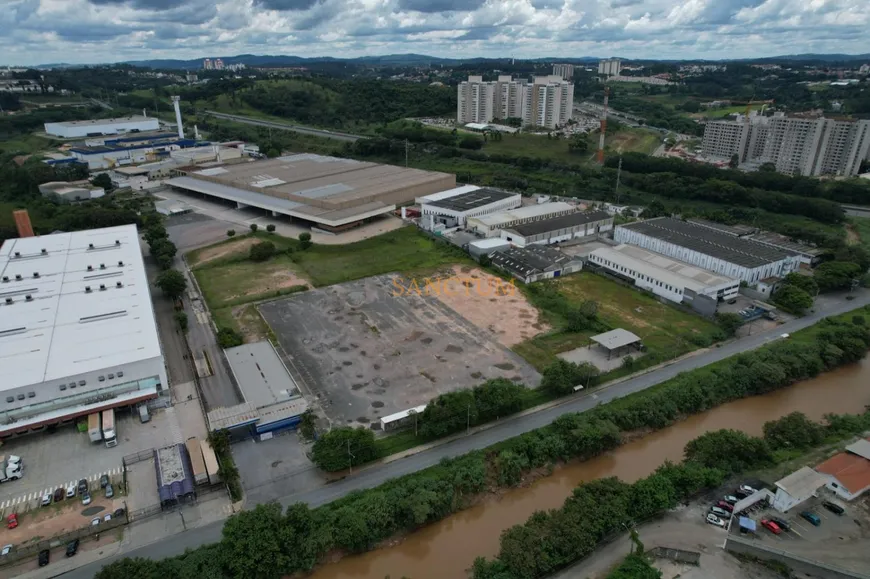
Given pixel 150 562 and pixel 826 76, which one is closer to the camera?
pixel 150 562

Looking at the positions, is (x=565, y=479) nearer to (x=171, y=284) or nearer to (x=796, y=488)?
(x=796, y=488)

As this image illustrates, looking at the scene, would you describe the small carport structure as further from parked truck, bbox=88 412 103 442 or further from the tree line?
parked truck, bbox=88 412 103 442

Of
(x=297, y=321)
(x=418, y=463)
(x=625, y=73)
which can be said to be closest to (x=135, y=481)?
(x=418, y=463)

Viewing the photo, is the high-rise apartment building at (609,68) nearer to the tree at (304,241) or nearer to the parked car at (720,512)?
the tree at (304,241)

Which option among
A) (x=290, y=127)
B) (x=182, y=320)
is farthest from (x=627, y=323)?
(x=290, y=127)

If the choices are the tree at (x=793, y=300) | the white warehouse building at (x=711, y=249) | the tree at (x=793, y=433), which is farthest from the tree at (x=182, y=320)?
the tree at (x=793, y=300)

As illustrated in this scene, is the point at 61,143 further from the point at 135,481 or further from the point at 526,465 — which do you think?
the point at 526,465
